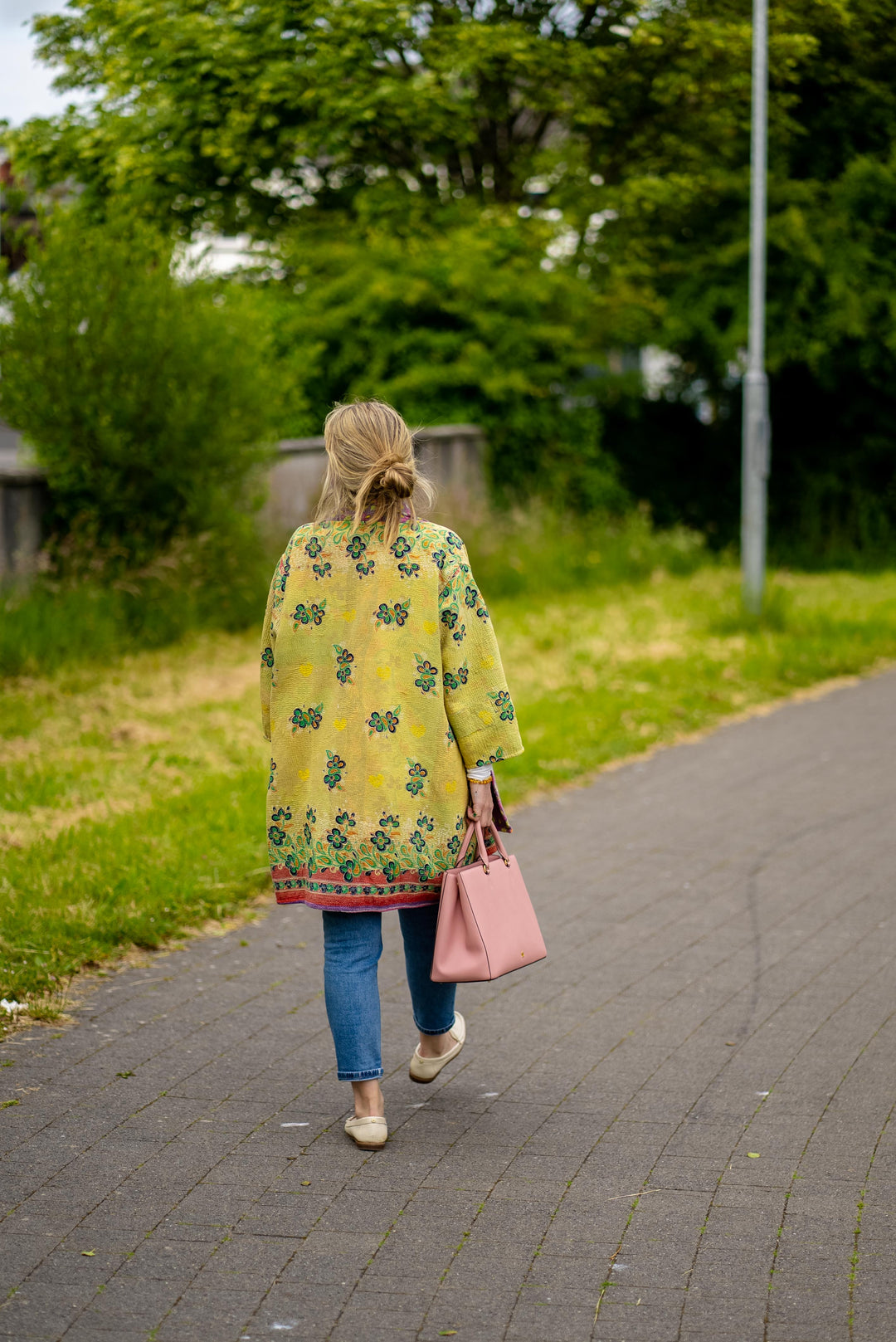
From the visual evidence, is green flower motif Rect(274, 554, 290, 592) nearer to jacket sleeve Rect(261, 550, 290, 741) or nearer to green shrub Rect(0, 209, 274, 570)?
jacket sleeve Rect(261, 550, 290, 741)

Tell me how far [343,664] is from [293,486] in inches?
377

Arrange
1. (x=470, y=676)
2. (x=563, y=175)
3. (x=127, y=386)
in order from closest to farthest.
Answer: (x=470, y=676), (x=127, y=386), (x=563, y=175)

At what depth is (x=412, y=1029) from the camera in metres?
4.59

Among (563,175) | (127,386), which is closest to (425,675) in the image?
(127,386)

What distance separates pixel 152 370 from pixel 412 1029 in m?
7.11

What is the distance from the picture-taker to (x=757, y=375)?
1169 cm

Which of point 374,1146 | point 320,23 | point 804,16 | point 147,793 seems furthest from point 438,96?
point 374,1146

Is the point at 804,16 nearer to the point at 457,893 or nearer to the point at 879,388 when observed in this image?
the point at 879,388

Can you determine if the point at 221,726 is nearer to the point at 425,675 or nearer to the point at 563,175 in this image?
the point at 425,675

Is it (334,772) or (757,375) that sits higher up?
(757,375)

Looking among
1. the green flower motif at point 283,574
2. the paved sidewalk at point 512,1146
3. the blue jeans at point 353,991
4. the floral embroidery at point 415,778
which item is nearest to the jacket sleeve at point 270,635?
the green flower motif at point 283,574

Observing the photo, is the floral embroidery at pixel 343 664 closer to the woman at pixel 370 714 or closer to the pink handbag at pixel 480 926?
the woman at pixel 370 714

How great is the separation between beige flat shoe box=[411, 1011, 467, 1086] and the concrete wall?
353 cm

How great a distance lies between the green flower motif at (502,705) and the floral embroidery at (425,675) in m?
0.15
